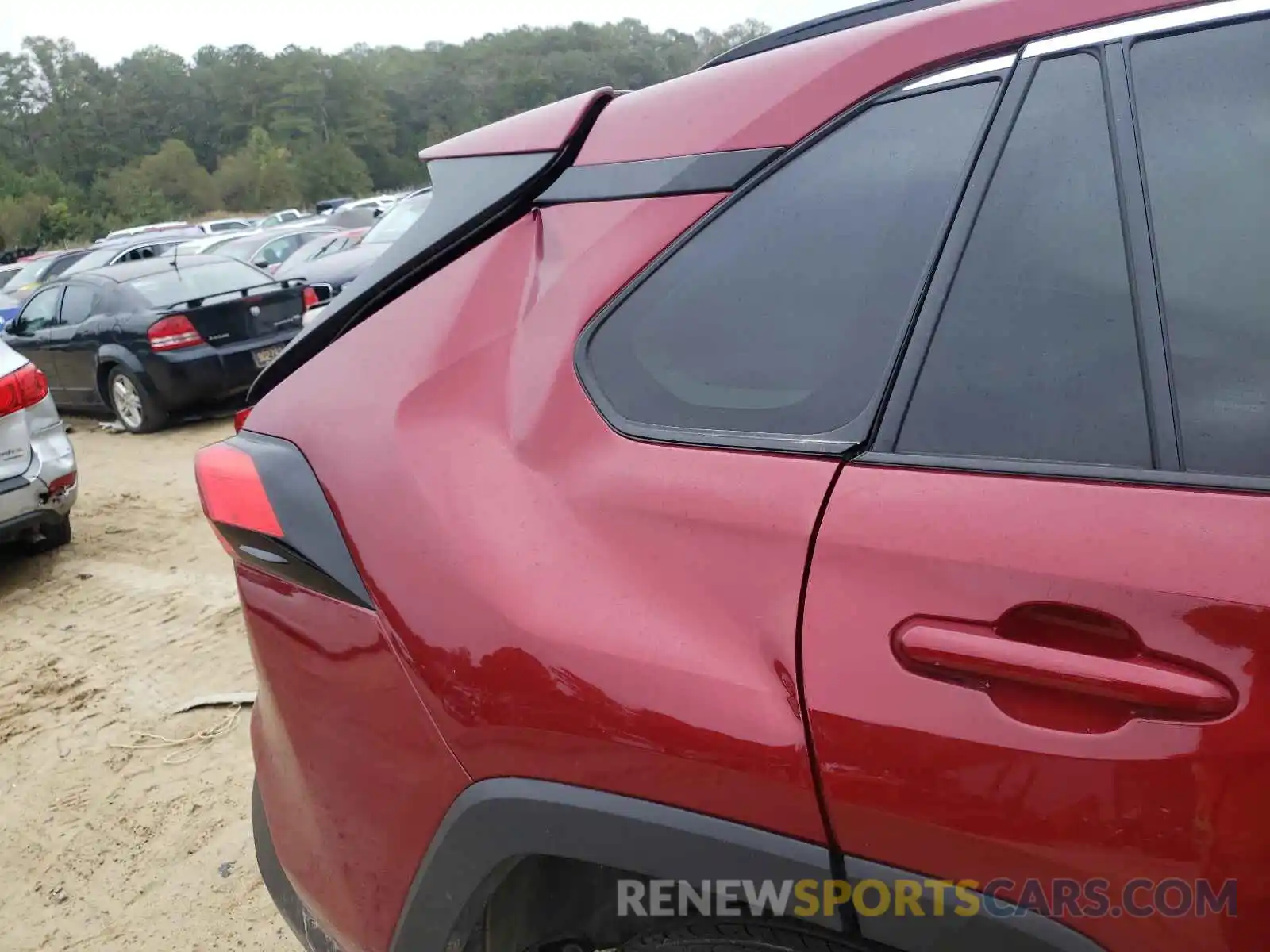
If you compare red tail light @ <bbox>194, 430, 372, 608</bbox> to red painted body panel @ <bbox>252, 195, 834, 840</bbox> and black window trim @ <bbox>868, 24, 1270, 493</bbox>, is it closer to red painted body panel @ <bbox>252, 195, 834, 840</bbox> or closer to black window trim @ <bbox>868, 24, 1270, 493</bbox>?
red painted body panel @ <bbox>252, 195, 834, 840</bbox>

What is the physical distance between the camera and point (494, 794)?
1273mm

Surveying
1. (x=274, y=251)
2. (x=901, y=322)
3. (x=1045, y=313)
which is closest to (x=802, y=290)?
(x=901, y=322)

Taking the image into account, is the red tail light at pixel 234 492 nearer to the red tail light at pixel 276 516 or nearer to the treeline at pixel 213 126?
the red tail light at pixel 276 516

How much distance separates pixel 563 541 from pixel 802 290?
457 mm

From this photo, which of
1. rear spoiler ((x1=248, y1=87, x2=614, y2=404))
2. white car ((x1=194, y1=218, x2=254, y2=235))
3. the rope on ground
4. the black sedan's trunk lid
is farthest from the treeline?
rear spoiler ((x1=248, y1=87, x2=614, y2=404))

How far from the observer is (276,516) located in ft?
4.93

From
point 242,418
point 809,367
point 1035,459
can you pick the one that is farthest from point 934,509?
point 242,418

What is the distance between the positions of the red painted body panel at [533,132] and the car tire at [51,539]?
4653 millimetres

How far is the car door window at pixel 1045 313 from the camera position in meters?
1.02

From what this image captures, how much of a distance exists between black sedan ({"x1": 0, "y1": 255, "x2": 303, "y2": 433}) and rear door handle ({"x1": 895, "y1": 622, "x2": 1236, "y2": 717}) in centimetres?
732

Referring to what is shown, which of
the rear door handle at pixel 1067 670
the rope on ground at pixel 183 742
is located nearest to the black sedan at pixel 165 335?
the rope on ground at pixel 183 742

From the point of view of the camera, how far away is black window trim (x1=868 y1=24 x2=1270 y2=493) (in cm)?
97

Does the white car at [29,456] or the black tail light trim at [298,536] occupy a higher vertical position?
Result: the black tail light trim at [298,536]

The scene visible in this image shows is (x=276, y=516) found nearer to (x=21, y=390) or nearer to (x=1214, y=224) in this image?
(x=1214, y=224)
